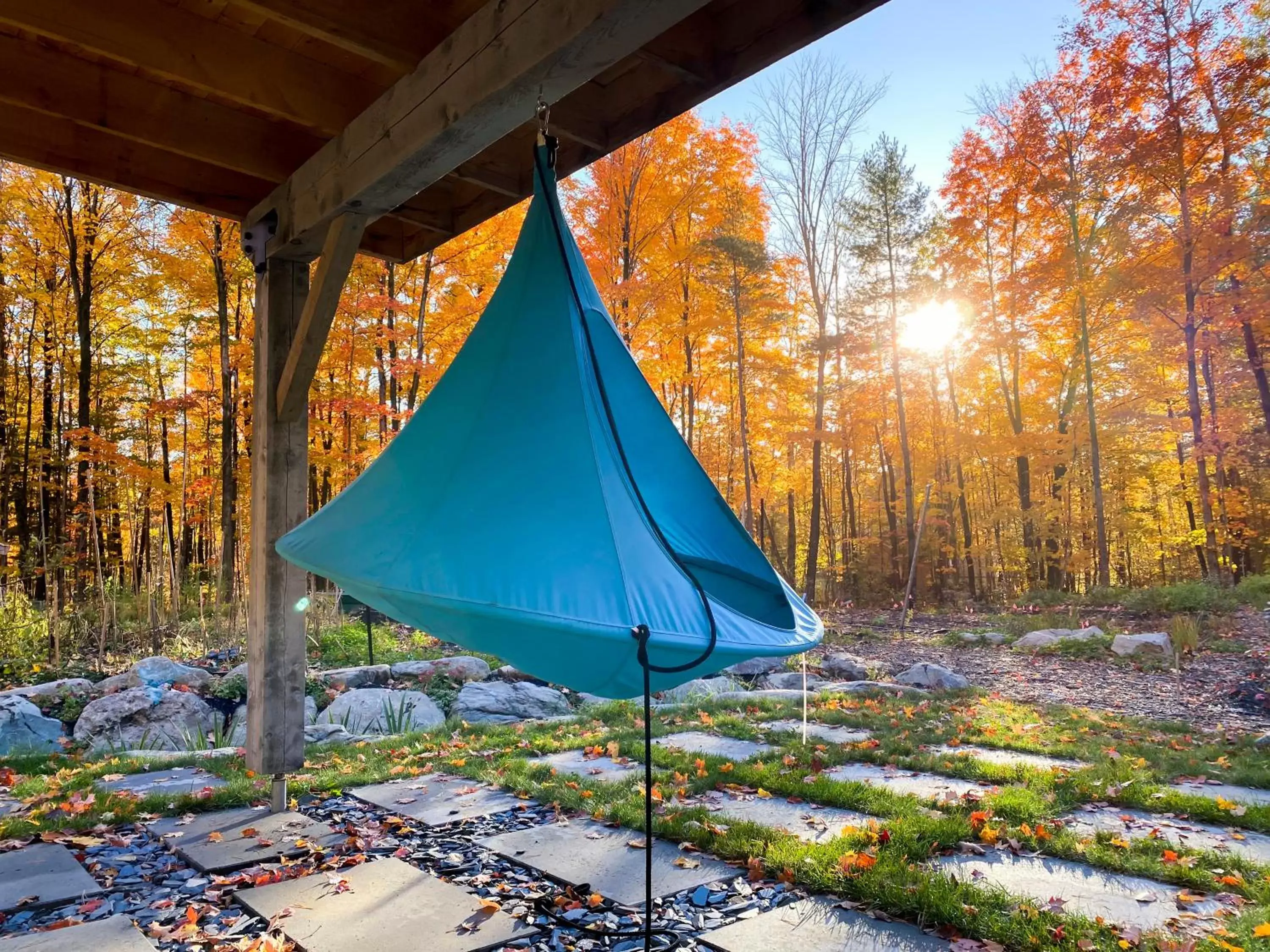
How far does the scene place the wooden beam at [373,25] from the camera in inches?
71.7

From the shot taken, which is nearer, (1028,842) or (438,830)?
(1028,842)

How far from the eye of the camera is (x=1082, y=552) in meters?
11.3

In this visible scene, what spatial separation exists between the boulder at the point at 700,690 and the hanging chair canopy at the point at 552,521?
3.00 meters

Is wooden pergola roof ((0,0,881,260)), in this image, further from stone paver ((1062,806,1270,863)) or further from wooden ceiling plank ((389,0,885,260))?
stone paver ((1062,806,1270,863))

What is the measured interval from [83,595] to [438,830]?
266 inches

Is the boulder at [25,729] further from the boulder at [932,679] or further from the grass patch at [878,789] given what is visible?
the boulder at [932,679]

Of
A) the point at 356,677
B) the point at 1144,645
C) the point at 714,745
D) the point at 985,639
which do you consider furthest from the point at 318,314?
the point at 985,639

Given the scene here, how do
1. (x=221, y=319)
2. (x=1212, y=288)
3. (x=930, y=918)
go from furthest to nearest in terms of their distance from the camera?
(x=1212, y=288) < (x=221, y=319) < (x=930, y=918)

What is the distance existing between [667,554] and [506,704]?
346 cm

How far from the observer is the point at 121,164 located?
8.54ft

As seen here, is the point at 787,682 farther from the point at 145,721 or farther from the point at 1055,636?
the point at 145,721

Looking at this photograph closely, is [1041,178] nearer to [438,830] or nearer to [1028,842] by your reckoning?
[1028,842]

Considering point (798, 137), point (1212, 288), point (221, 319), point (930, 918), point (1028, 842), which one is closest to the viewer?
point (930, 918)

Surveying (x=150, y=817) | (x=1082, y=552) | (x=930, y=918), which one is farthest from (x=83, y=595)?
(x=1082, y=552)
